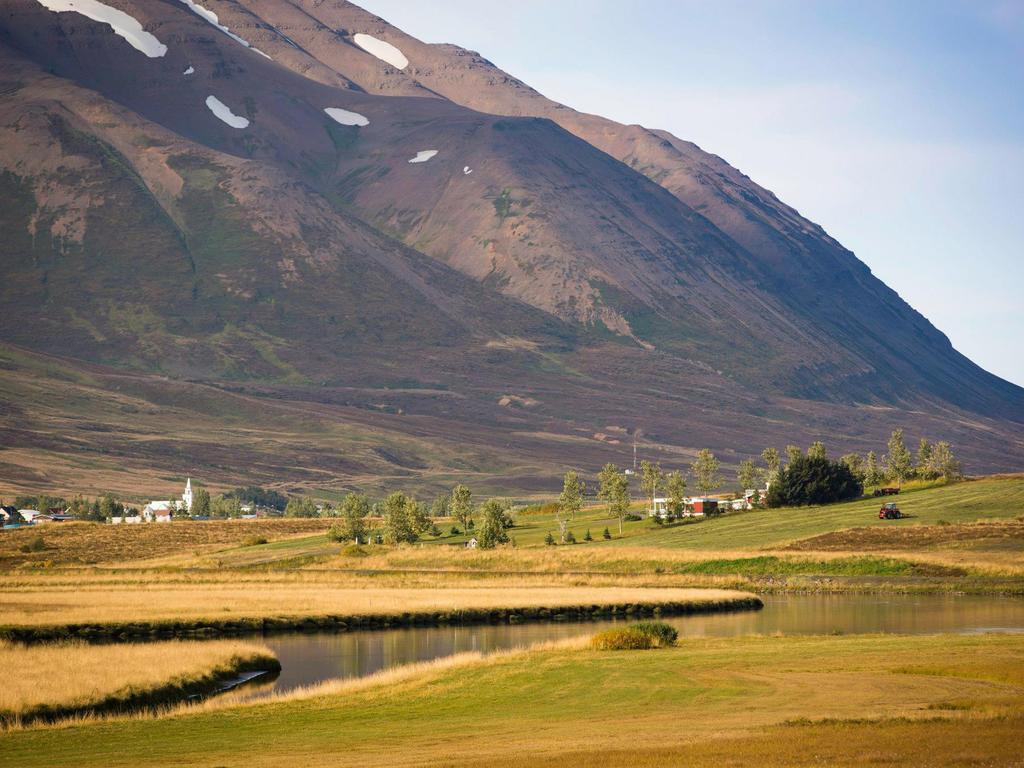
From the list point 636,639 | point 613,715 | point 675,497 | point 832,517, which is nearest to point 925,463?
point 675,497

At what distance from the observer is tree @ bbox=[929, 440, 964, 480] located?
137 m

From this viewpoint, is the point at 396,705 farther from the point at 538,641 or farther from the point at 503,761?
the point at 538,641

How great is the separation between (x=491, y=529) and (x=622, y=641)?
63.0m

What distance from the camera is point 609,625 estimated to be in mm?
63062

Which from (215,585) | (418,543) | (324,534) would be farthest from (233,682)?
(324,534)

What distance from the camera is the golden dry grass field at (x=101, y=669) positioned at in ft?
121

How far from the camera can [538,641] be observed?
56156 millimetres

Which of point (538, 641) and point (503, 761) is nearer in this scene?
point (503, 761)

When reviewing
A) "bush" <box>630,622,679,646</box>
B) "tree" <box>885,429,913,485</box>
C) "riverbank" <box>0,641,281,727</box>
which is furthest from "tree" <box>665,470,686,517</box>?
"riverbank" <box>0,641,281,727</box>

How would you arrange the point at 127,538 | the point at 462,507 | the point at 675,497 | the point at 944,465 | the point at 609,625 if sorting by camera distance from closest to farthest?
the point at 609,625, the point at 675,497, the point at 462,507, the point at 127,538, the point at 944,465

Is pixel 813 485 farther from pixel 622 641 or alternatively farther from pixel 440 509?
pixel 622 641

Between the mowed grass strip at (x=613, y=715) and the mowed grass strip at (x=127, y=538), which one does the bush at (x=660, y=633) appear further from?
the mowed grass strip at (x=127, y=538)

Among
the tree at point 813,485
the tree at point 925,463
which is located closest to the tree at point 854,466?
the tree at point 925,463

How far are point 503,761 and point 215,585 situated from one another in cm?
5967
